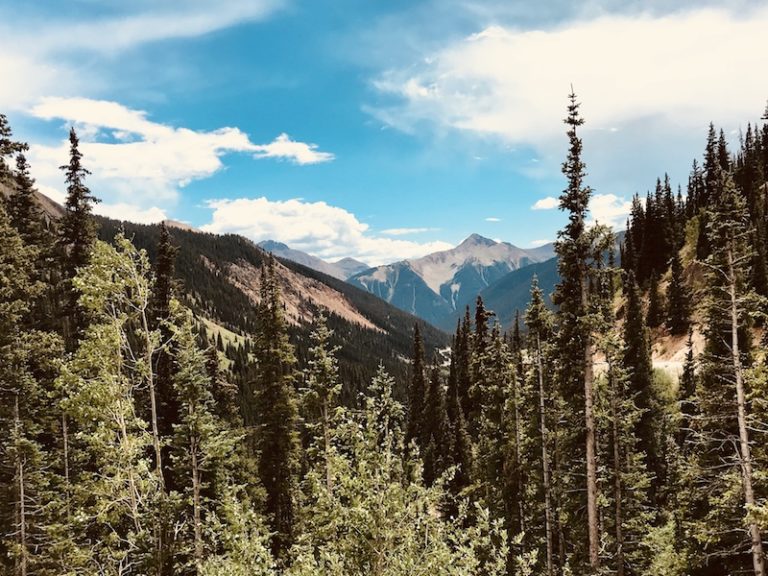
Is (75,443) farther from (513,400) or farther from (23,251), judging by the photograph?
(513,400)

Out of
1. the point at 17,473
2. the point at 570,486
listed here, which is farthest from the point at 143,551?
the point at 570,486

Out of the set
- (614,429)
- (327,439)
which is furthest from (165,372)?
(614,429)

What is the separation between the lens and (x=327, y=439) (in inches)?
1106

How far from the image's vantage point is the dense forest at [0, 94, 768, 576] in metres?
10.1

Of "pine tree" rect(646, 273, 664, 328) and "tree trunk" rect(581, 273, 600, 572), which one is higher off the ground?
"pine tree" rect(646, 273, 664, 328)

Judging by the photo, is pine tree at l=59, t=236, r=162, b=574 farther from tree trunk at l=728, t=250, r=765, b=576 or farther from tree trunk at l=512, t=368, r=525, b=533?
tree trunk at l=512, t=368, r=525, b=533

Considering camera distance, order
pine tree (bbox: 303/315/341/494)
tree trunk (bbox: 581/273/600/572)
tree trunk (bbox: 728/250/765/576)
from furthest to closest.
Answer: pine tree (bbox: 303/315/341/494)
tree trunk (bbox: 581/273/600/572)
tree trunk (bbox: 728/250/765/576)

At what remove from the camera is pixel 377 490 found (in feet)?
30.5

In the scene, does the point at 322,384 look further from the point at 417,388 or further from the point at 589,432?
the point at 417,388

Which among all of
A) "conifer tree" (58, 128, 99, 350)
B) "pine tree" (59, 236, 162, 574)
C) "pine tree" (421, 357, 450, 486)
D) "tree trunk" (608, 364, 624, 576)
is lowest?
"pine tree" (421, 357, 450, 486)

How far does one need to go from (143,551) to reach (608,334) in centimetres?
1638

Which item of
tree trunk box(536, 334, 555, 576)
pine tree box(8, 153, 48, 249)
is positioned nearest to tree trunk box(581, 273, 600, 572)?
tree trunk box(536, 334, 555, 576)

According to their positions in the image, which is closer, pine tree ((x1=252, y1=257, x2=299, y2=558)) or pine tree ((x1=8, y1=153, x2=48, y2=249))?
pine tree ((x1=8, y1=153, x2=48, y2=249))

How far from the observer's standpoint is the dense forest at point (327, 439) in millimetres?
10125
